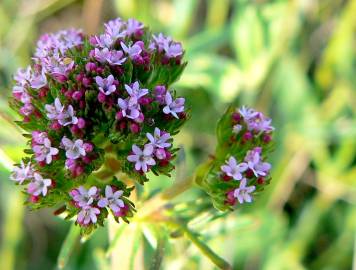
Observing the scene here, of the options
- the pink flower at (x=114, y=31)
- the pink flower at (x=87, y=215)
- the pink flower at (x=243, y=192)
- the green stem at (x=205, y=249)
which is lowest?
the green stem at (x=205, y=249)

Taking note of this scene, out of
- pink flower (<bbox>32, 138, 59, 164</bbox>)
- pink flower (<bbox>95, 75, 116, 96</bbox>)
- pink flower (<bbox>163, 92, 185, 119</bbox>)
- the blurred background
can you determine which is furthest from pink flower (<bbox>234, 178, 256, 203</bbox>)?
the blurred background

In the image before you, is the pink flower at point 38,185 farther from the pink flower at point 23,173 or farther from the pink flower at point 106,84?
the pink flower at point 106,84

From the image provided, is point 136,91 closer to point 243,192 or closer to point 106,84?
point 106,84

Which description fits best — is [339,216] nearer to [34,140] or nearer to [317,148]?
[317,148]

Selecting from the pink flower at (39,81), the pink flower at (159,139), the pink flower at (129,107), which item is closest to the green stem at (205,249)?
the pink flower at (159,139)

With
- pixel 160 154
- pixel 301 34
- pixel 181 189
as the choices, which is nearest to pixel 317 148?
pixel 301 34

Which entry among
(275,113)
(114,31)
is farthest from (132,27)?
(275,113)

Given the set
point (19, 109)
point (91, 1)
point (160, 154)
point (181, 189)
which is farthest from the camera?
point (91, 1)

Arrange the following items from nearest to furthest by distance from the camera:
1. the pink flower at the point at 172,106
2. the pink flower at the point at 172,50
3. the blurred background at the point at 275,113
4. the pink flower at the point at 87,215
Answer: the pink flower at the point at 87,215 → the pink flower at the point at 172,106 → the pink flower at the point at 172,50 → the blurred background at the point at 275,113
